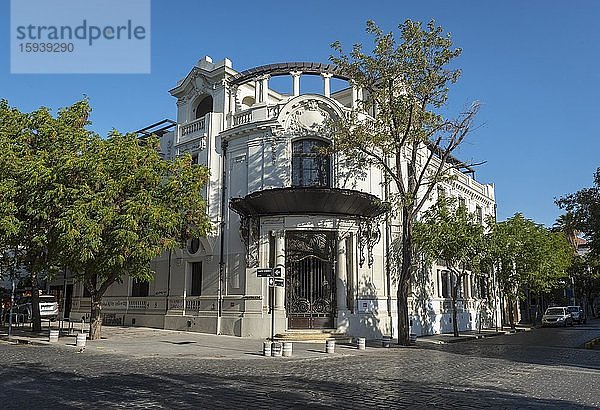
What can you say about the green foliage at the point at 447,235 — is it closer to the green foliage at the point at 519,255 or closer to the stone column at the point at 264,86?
the green foliage at the point at 519,255

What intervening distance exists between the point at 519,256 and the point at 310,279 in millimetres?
16237

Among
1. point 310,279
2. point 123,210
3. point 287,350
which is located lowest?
point 287,350

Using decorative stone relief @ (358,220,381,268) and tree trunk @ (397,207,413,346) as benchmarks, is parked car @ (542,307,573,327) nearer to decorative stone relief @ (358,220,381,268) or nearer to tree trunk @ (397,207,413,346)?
decorative stone relief @ (358,220,381,268)

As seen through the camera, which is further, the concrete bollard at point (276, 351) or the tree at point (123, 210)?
the tree at point (123, 210)

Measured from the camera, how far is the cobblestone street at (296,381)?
8672mm

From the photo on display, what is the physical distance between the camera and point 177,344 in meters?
19.8

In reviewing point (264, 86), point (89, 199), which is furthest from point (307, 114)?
point (89, 199)

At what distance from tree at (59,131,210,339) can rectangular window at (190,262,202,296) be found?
457 cm

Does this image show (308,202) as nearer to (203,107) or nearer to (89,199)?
(89,199)

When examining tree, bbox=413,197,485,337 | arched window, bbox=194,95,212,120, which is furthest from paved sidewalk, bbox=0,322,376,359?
arched window, bbox=194,95,212,120

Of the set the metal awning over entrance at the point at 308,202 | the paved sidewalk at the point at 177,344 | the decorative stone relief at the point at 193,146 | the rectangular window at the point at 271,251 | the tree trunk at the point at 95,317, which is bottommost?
the paved sidewalk at the point at 177,344

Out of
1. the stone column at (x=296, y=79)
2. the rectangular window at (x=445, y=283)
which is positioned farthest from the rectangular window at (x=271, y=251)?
the rectangular window at (x=445, y=283)

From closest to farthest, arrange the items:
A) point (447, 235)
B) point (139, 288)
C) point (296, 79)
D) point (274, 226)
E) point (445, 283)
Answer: point (274, 226), point (447, 235), point (296, 79), point (139, 288), point (445, 283)

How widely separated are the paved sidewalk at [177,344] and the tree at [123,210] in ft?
5.95
